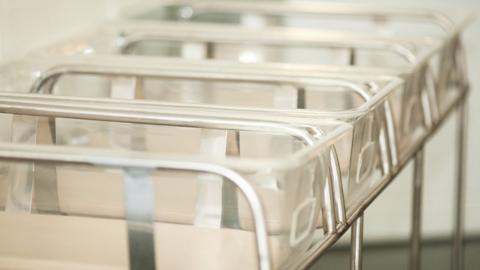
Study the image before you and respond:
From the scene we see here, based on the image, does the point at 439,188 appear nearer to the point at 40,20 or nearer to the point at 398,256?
the point at 398,256

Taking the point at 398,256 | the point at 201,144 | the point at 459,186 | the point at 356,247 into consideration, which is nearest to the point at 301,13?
the point at 459,186

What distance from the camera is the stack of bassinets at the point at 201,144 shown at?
86 cm

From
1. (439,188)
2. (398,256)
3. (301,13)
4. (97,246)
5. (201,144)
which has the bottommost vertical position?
(97,246)

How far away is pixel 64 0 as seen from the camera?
185 centimetres

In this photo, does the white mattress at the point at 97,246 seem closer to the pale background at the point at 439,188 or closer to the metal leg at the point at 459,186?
the metal leg at the point at 459,186

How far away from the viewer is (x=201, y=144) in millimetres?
1096

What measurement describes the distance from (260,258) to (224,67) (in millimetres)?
631

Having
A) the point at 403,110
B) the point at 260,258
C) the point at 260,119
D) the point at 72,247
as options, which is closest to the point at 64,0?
the point at 403,110

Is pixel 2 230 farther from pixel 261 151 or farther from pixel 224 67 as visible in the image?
pixel 224 67

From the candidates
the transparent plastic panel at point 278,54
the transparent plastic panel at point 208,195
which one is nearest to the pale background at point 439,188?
the transparent plastic panel at point 278,54

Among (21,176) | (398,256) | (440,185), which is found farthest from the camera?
(440,185)

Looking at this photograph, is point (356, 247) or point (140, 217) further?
point (356, 247)

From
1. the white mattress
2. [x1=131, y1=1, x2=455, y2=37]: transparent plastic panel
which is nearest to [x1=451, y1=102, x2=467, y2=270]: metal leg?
[x1=131, y1=1, x2=455, y2=37]: transparent plastic panel

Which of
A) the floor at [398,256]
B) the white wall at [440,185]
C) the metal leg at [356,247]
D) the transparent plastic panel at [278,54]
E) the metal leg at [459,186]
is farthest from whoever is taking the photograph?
the white wall at [440,185]
